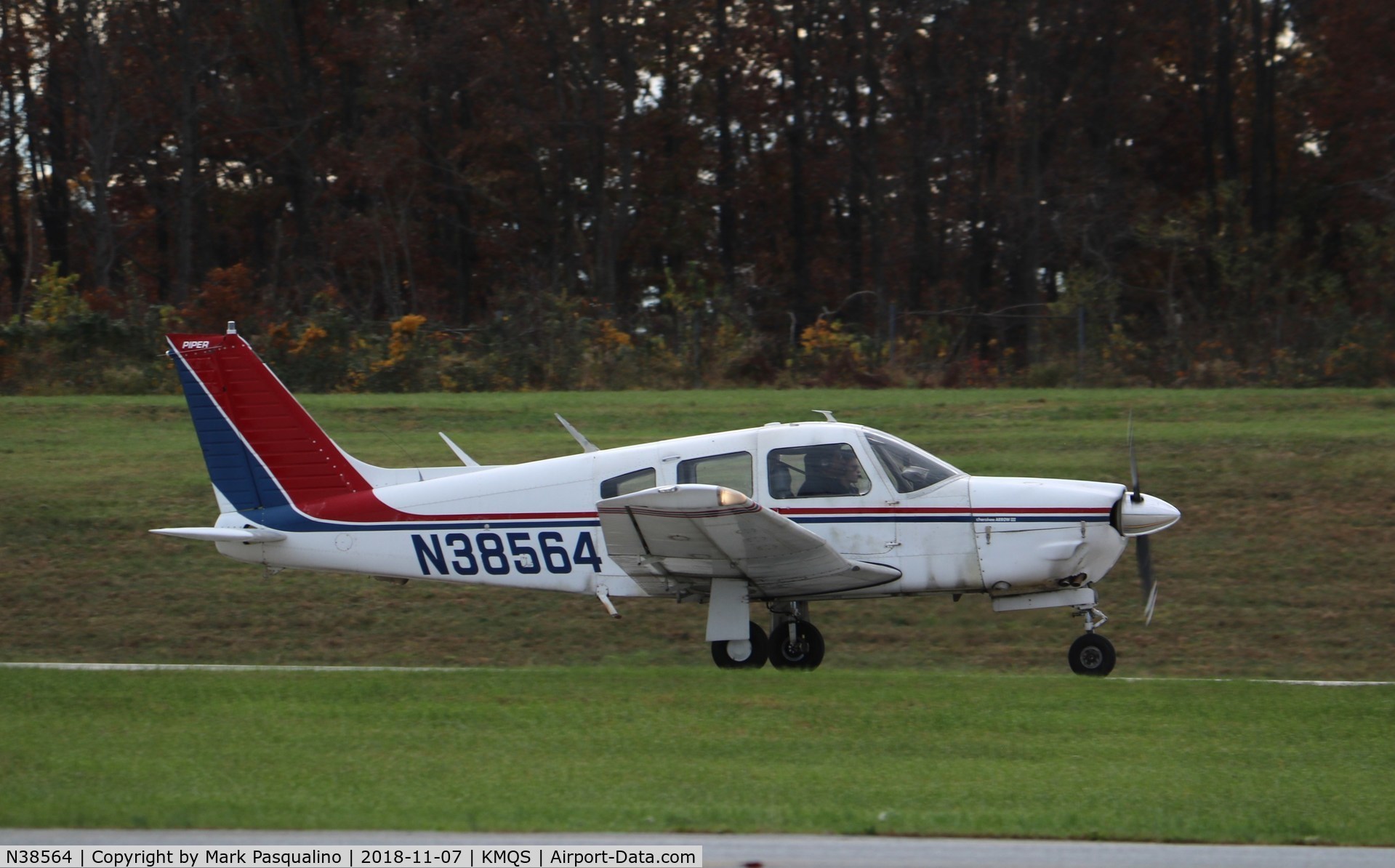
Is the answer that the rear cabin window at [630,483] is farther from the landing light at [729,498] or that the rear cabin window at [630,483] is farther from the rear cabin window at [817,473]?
the landing light at [729,498]

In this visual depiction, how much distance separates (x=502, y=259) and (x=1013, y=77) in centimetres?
1403

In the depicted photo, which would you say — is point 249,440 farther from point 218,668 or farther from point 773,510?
point 773,510

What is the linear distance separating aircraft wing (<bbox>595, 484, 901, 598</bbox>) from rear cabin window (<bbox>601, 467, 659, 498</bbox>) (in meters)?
0.49

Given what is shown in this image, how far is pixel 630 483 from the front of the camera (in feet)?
36.0

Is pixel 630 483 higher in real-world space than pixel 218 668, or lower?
higher

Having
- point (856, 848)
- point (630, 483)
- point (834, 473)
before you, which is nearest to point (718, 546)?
point (630, 483)

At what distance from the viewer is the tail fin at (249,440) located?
11.7 m

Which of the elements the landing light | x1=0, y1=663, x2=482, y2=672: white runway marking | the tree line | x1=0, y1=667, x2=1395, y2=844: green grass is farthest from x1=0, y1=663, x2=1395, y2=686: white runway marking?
the tree line

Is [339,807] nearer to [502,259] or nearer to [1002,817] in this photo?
[1002,817]

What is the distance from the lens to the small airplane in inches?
419

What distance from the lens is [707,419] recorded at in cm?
1900

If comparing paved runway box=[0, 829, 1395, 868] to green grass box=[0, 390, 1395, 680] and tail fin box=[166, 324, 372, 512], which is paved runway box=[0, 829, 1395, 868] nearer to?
tail fin box=[166, 324, 372, 512]

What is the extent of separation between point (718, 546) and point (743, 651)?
1.06m

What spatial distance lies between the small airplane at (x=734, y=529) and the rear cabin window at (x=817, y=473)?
0.5 inches
